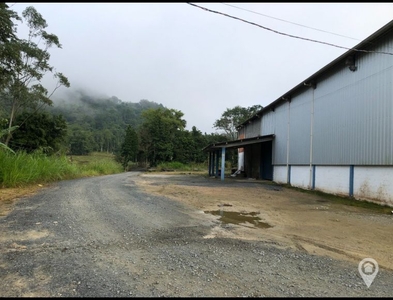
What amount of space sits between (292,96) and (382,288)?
16.4 meters

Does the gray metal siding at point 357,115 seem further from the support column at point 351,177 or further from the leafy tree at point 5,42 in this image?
the leafy tree at point 5,42

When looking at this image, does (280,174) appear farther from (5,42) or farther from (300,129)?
(5,42)

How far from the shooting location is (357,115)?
11.3 meters

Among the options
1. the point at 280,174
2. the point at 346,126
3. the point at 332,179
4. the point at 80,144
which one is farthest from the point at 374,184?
the point at 80,144

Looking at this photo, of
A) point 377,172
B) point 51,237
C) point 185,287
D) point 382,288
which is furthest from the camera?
point 377,172

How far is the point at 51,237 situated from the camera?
4.43 metres

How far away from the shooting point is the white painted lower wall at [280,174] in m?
18.4

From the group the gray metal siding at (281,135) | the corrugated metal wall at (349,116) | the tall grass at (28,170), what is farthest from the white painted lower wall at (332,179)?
the tall grass at (28,170)

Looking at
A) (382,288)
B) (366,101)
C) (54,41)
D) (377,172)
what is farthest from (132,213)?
(54,41)

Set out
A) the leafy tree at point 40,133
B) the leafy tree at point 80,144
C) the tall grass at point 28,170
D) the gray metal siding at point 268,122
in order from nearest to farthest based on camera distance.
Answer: the tall grass at point 28,170 < the gray metal siding at point 268,122 < the leafy tree at point 40,133 < the leafy tree at point 80,144

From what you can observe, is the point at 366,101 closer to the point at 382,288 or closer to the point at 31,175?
the point at 382,288

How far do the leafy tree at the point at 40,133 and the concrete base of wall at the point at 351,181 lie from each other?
20376 mm

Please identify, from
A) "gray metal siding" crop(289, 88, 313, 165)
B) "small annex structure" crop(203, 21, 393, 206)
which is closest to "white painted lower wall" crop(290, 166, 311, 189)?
"small annex structure" crop(203, 21, 393, 206)

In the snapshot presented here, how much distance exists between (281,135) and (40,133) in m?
21.3
